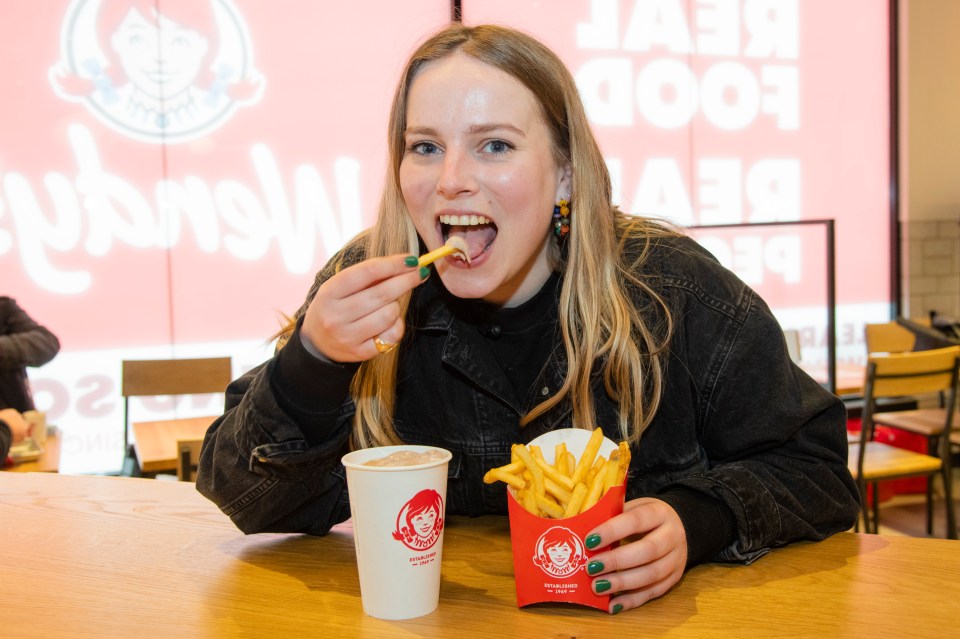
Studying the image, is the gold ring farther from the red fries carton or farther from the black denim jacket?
the red fries carton

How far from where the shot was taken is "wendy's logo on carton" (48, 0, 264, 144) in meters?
4.58

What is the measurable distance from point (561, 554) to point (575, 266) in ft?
2.12

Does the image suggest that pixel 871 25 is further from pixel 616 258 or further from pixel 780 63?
pixel 616 258

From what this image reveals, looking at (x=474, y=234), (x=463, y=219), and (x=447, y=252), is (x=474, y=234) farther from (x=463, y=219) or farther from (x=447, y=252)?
(x=447, y=252)

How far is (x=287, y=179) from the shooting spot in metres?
4.95

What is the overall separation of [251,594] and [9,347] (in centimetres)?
345

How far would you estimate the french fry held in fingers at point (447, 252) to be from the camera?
1.07 metres

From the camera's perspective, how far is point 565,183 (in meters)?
1.54

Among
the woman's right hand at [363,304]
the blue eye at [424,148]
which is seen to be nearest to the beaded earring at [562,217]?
the blue eye at [424,148]

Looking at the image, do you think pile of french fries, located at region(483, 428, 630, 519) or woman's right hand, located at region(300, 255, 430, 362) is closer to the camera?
pile of french fries, located at region(483, 428, 630, 519)

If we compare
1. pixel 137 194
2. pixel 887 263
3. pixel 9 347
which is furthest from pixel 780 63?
pixel 9 347

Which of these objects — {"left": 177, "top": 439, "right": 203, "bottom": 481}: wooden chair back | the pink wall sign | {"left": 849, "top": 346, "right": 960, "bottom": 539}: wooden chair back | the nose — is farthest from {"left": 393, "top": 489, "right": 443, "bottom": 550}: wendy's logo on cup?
the pink wall sign

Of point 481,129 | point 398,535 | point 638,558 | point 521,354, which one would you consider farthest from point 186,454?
point 638,558

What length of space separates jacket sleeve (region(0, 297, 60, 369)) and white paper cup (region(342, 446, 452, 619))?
11.7 feet
